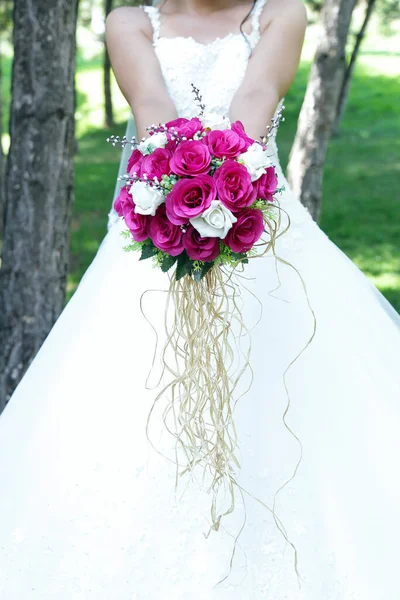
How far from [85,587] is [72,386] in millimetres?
699

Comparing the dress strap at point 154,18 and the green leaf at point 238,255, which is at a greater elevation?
the dress strap at point 154,18

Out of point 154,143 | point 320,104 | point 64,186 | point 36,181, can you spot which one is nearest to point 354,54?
point 320,104

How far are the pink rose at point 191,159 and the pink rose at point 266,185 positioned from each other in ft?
0.56

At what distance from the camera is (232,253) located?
2514 mm

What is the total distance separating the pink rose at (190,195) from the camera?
230cm

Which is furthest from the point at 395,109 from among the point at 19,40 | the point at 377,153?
the point at 19,40

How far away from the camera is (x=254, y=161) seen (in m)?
2.38

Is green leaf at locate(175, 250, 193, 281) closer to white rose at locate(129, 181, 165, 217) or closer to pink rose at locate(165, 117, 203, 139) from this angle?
white rose at locate(129, 181, 165, 217)

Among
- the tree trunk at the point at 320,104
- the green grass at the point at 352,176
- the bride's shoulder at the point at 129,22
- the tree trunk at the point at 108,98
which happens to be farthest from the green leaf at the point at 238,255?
the tree trunk at the point at 108,98

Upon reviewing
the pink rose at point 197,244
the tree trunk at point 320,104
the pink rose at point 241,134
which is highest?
the pink rose at point 241,134

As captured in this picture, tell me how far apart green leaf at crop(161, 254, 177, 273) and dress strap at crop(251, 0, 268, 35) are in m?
1.40

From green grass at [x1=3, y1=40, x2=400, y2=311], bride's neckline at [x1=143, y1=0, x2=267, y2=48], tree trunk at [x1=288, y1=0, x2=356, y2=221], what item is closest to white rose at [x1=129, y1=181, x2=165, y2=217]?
bride's neckline at [x1=143, y1=0, x2=267, y2=48]

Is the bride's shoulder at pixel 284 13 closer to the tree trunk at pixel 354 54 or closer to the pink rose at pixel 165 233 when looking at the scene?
the pink rose at pixel 165 233

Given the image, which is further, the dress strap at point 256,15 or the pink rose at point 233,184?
the dress strap at point 256,15
